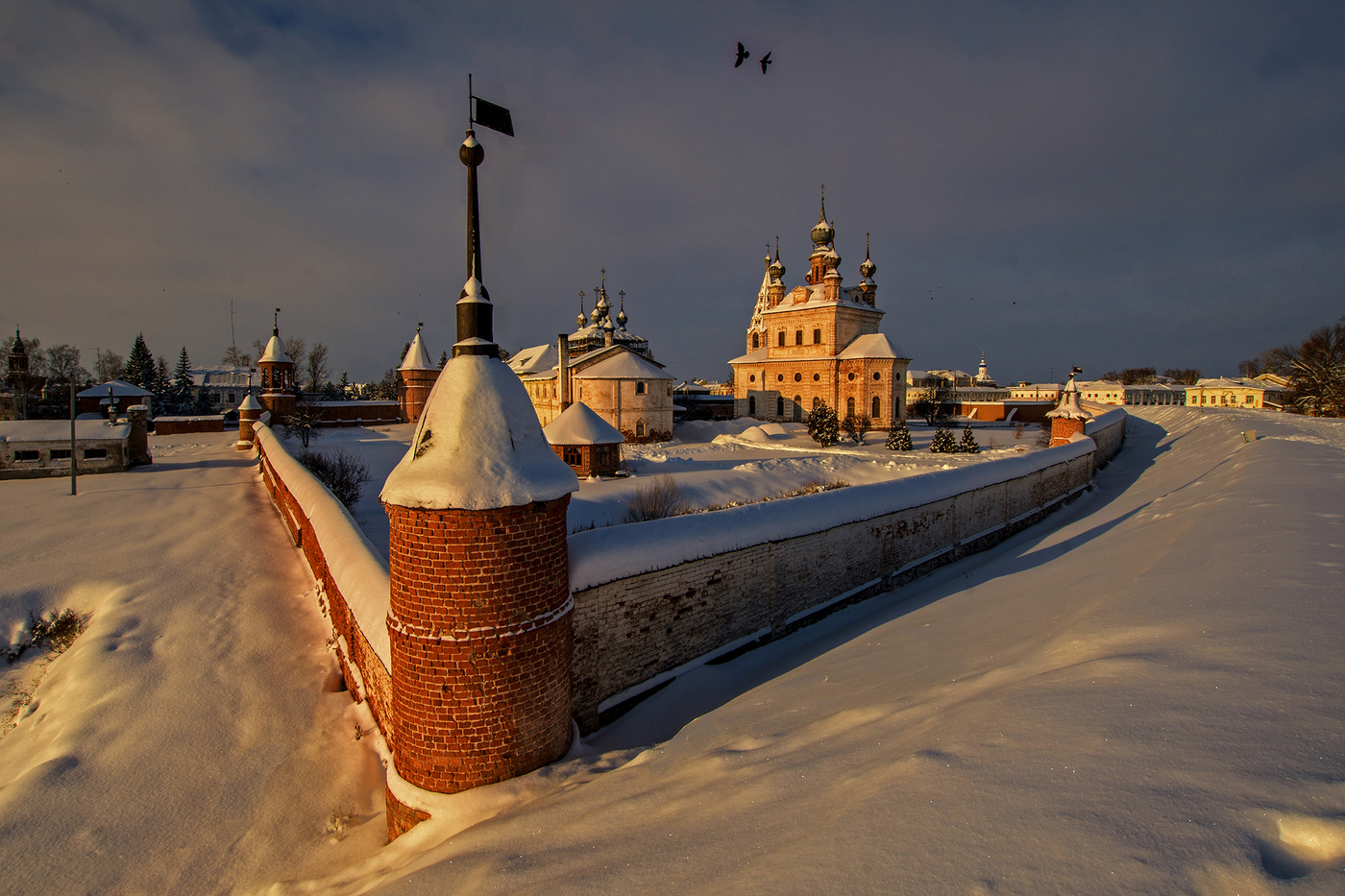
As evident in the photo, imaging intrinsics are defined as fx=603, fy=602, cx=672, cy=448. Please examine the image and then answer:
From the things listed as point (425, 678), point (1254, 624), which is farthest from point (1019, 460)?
point (425, 678)

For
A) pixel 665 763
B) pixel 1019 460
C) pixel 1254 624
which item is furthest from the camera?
pixel 1019 460

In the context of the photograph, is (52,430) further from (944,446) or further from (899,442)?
(944,446)

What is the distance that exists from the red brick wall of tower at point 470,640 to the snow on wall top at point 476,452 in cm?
15

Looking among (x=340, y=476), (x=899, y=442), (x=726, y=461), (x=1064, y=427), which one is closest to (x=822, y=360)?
(x=899, y=442)

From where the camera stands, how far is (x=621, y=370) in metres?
33.0

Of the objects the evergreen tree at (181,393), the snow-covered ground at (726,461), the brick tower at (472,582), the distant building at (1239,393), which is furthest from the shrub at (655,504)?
the distant building at (1239,393)

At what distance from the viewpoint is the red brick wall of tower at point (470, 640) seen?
459cm

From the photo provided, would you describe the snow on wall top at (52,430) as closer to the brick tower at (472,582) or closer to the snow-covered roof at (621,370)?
the snow-covered roof at (621,370)

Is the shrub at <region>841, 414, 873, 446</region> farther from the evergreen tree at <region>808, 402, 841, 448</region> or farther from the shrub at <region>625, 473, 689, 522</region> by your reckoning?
the shrub at <region>625, 473, 689, 522</region>

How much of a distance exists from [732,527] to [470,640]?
3.81 meters

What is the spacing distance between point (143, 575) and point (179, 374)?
60.3m

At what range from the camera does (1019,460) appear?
14555 millimetres

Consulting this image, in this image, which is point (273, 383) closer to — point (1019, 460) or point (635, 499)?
point (635, 499)

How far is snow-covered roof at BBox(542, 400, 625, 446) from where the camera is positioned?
22062 millimetres
